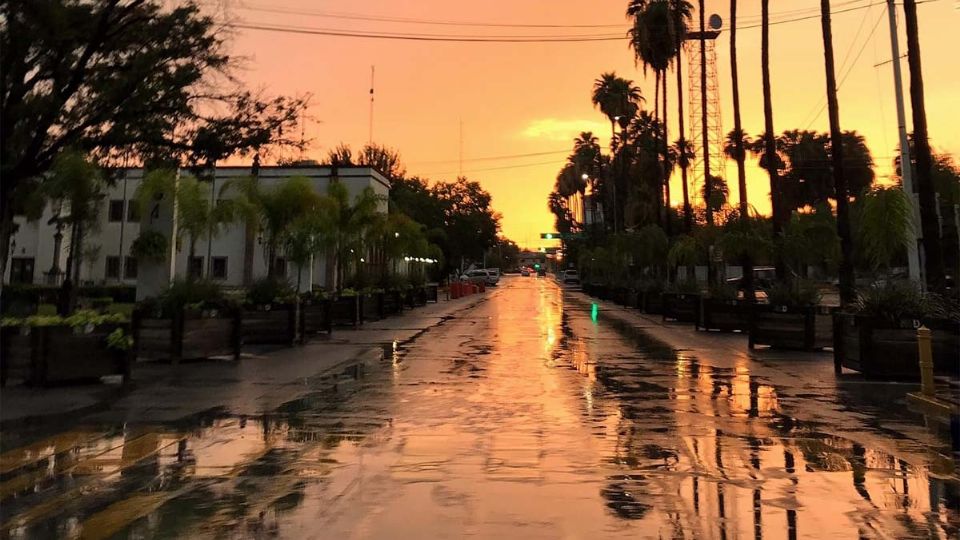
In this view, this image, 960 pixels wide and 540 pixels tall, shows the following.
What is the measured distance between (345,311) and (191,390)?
1324cm

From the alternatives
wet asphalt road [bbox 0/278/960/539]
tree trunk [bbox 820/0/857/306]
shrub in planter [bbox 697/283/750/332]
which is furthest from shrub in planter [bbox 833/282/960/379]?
shrub in planter [bbox 697/283/750/332]

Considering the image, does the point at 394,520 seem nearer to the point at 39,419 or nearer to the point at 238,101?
the point at 39,419

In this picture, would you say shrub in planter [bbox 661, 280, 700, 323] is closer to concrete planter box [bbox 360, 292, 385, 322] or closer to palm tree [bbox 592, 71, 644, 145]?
concrete planter box [bbox 360, 292, 385, 322]

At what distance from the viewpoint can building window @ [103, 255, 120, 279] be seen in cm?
4338

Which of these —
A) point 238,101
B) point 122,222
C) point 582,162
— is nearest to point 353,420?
point 238,101

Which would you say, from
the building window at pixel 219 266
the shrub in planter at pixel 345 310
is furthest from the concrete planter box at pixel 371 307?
the building window at pixel 219 266

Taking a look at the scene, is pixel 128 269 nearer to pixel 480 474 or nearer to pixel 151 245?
pixel 151 245

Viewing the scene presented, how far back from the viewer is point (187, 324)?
1382 cm

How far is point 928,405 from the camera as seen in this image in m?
9.22

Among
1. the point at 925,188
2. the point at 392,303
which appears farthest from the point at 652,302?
the point at 925,188

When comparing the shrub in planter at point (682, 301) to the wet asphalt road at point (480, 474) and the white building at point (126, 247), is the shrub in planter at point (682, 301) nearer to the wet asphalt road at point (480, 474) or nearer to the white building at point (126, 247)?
the wet asphalt road at point (480, 474)

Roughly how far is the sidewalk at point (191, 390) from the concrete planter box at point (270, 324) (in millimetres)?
712

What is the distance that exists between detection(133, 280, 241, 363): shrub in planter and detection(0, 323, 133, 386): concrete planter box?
249cm

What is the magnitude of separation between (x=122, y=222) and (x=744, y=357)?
3789 centimetres
